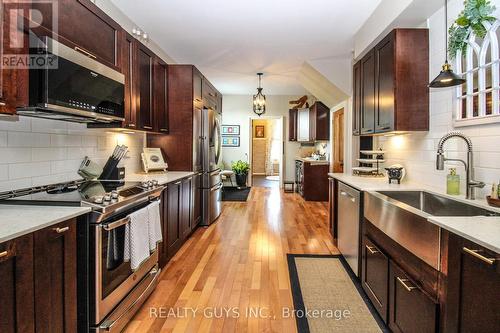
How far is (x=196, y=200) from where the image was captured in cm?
409

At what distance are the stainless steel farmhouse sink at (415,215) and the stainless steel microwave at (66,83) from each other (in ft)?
6.76

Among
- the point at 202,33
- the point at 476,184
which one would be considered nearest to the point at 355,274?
the point at 476,184

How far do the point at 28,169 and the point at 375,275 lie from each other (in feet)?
8.19

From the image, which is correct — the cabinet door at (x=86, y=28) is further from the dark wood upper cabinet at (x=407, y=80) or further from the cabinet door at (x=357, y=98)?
the cabinet door at (x=357, y=98)

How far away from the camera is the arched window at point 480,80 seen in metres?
1.77

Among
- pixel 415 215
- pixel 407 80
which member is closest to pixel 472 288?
pixel 415 215

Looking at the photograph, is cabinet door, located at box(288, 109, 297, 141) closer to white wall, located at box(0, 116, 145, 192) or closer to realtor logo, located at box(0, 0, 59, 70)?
white wall, located at box(0, 116, 145, 192)

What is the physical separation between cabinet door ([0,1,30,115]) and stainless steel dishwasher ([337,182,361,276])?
2424mm

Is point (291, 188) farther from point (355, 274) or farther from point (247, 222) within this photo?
point (355, 274)

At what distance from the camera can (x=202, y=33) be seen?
3.72m

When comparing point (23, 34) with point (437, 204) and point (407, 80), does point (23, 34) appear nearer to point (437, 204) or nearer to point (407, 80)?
point (407, 80)

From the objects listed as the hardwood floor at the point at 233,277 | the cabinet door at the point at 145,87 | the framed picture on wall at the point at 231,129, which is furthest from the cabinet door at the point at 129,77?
the framed picture on wall at the point at 231,129

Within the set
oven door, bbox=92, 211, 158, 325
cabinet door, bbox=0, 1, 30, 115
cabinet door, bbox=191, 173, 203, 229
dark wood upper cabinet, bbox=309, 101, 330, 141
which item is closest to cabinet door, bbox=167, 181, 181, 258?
cabinet door, bbox=191, 173, 203, 229

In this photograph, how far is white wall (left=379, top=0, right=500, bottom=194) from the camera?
1840mm
